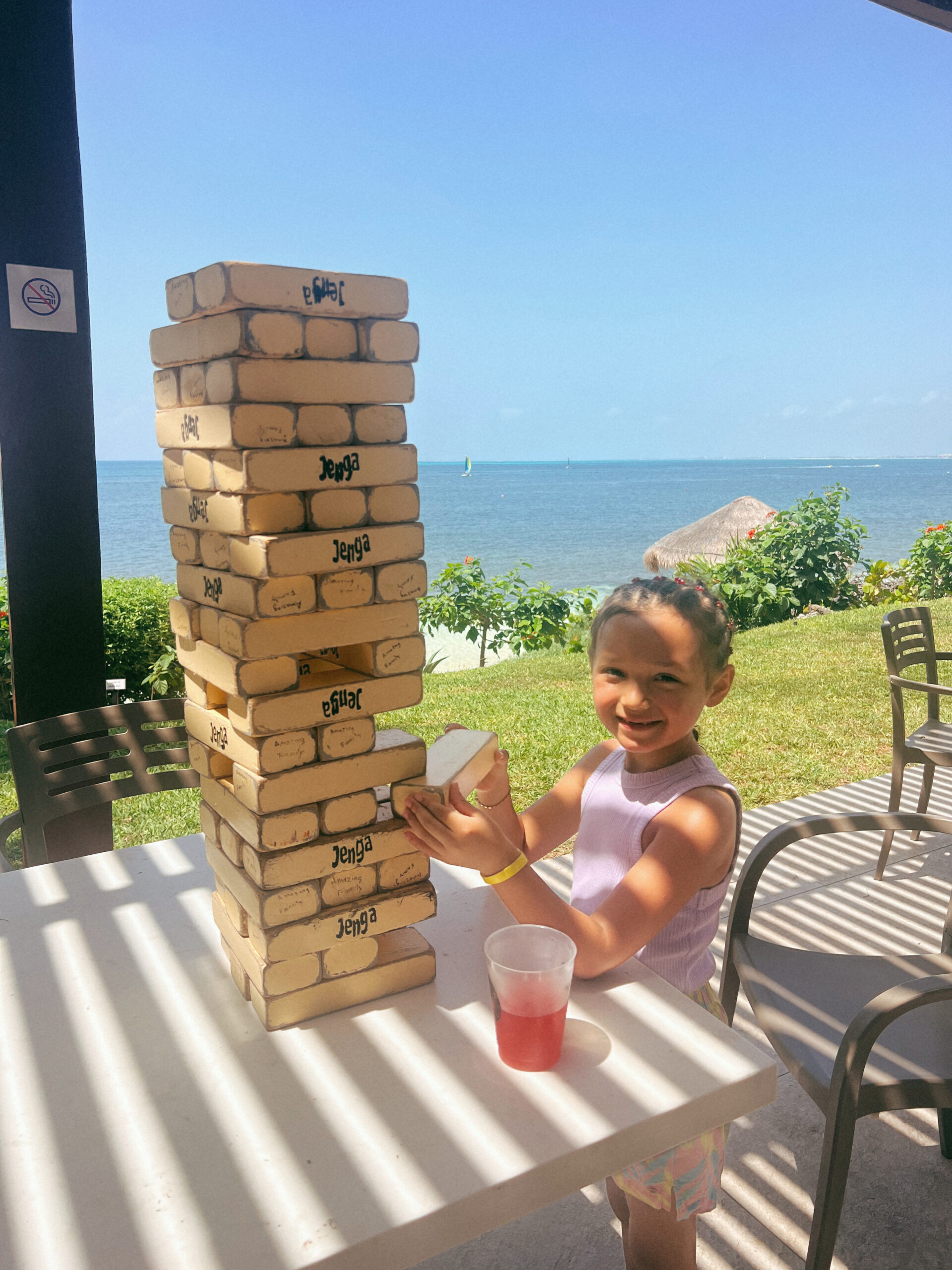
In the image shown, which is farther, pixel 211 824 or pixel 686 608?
pixel 686 608

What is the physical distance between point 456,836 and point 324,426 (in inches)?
21.3

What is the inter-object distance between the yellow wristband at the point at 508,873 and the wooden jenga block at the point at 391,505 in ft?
1.56

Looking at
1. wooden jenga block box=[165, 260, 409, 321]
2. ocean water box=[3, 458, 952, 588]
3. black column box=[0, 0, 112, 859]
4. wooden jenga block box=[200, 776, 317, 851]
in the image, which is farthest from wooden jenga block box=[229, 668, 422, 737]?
ocean water box=[3, 458, 952, 588]

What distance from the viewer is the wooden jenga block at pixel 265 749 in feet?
3.33

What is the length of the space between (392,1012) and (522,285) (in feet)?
262

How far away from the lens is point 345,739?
1.07 m

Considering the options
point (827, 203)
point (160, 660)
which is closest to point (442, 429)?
point (827, 203)

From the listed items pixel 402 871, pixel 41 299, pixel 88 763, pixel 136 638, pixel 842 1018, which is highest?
pixel 41 299

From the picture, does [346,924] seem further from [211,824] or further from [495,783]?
[495,783]

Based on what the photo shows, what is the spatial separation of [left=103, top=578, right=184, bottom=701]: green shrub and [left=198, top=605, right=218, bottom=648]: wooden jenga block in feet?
20.0

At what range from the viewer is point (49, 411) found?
8.15 ft

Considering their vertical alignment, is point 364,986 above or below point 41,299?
below

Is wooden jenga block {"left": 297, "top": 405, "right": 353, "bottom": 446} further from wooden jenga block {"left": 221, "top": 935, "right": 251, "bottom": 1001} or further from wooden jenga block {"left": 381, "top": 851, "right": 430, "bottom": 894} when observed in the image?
wooden jenga block {"left": 221, "top": 935, "right": 251, "bottom": 1001}

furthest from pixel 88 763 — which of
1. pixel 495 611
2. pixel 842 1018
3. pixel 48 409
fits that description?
pixel 495 611
